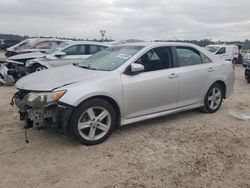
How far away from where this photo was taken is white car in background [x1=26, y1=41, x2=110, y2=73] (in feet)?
34.6

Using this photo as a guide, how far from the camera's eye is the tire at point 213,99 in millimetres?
6487

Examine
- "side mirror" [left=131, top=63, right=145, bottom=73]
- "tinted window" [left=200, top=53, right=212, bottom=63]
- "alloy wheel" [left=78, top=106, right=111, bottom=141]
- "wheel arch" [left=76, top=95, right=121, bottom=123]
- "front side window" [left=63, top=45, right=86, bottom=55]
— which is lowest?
"alloy wheel" [left=78, top=106, right=111, bottom=141]

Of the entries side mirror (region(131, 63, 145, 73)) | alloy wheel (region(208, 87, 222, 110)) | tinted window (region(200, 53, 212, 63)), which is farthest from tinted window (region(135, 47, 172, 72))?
alloy wheel (region(208, 87, 222, 110))

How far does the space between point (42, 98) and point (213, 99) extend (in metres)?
3.77

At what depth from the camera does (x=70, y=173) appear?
3789 mm

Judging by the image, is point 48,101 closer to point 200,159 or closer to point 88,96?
point 88,96

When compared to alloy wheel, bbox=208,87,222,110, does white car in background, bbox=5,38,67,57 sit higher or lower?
higher

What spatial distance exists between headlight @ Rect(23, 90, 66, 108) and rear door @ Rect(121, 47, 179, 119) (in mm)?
1087

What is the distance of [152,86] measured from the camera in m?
5.28

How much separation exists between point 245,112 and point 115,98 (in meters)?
3.53

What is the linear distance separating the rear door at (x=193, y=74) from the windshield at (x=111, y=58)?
969 millimetres

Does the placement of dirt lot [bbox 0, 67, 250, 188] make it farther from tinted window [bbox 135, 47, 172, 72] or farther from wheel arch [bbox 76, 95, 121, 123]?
tinted window [bbox 135, 47, 172, 72]

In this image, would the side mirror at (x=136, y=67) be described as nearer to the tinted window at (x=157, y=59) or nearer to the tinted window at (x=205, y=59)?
the tinted window at (x=157, y=59)

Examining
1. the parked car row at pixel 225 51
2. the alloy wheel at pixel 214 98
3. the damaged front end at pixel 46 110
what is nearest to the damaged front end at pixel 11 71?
the damaged front end at pixel 46 110
